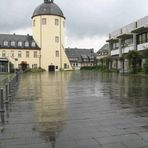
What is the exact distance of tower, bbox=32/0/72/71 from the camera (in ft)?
305

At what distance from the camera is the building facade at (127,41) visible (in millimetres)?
53594

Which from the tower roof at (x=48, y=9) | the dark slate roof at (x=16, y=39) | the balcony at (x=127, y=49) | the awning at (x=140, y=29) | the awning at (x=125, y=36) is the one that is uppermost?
the tower roof at (x=48, y=9)

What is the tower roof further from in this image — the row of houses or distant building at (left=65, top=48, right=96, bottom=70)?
distant building at (left=65, top=48, right=96, bottom=70)

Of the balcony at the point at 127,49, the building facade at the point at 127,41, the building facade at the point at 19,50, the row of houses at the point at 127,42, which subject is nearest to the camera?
the row of houses at the point at 127,42

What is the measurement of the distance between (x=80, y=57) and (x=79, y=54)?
165 centimetres

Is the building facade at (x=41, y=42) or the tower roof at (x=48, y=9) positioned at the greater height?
the tower roof at (x=48, y=9)

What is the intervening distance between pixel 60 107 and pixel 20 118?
243cm

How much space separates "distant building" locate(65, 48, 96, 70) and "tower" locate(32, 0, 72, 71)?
1131 inches

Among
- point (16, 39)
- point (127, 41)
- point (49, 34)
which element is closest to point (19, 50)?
point (16, 39)

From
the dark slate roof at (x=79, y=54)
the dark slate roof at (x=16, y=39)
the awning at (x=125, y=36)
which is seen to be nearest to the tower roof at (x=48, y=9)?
the dark slate roof at (x=16, y=39)

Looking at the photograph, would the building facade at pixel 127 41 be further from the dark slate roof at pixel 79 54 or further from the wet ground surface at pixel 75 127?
the dark slate roof at pixel 79 54

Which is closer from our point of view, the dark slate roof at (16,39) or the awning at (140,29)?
the awning at (140,29)

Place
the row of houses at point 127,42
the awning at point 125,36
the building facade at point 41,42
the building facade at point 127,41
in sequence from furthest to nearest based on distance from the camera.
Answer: the building facade at point 41,42 < the awning at point 125,36 < the building facade at point 127,41 < the row of houses at point 127,42

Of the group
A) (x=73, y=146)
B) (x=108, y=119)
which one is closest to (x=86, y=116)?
(x=108, y=119)
